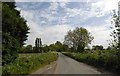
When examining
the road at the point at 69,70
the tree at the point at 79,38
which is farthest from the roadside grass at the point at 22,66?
the tree at the point at 79,38

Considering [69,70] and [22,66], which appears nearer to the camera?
[22,66]

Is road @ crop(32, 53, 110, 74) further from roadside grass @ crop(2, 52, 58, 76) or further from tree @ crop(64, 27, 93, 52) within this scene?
tree @ crop(64, 27, 93, 52)

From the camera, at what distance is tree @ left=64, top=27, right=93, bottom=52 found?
90.8 m

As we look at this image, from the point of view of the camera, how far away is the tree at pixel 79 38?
9081 centimetres

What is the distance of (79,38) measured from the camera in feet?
316

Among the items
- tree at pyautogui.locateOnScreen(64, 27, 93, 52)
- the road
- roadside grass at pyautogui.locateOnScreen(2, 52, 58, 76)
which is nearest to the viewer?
roadside grass at pyautogui.locateOnScreen(2, 52, 58, 76)

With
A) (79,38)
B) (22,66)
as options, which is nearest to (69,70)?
(22,66)

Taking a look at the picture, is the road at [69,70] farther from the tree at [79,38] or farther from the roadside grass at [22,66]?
the tree at [79,38]

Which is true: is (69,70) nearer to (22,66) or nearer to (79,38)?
(22,66)

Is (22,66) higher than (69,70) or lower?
higher

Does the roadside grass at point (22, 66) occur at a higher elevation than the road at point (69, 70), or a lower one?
higher

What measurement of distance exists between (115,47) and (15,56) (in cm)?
1116

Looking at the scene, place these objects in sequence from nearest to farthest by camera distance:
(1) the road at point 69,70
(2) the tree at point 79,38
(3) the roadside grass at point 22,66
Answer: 1. (3) the roadside grass at point 22,66
2. (1) the road at point 69,70
3. (2) the tree at point 79,38

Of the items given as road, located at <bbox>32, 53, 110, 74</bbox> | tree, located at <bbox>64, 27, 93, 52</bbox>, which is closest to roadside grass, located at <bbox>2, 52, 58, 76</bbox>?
road, located at <bbox>32, 53, 110, 74</bbox>
